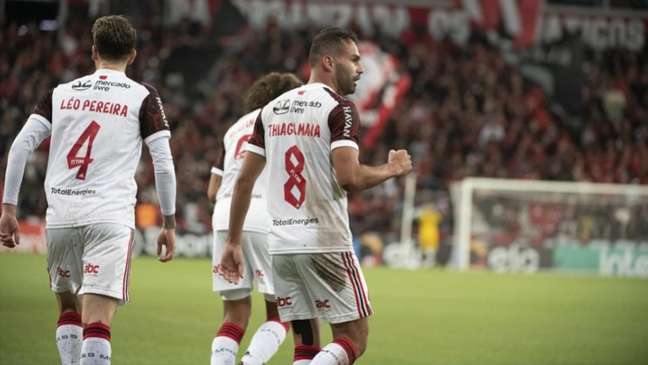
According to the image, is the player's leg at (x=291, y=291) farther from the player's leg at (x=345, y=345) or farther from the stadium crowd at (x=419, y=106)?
the stadium crowd at (x=419, y=106)

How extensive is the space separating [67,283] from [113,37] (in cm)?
135

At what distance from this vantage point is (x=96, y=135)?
19.1 feet

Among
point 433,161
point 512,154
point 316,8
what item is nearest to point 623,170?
point 512,154

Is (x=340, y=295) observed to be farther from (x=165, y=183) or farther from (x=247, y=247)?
(x=247, y=247)

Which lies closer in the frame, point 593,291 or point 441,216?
point 593,291

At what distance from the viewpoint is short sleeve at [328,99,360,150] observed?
5.45m

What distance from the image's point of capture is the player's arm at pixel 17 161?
5.91 metres

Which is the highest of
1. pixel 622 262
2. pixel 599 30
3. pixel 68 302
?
pixel 599 30

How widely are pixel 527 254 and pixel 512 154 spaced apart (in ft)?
15.3

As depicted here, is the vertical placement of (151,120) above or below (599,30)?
below

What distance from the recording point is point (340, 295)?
559 cm

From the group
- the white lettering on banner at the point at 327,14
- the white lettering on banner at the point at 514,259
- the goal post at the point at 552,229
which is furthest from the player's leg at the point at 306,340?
the white lettering on banner at the point at 327,14

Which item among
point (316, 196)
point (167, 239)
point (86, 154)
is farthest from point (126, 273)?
point (316, 196)

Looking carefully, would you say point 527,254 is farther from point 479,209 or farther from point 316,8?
point 316,8
